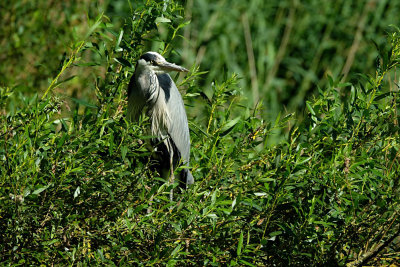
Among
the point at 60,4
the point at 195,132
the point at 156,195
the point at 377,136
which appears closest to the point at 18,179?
the point at 156,195

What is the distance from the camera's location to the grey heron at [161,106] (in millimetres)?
2650

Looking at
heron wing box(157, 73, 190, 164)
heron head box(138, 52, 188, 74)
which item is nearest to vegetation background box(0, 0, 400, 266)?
heron head box(138, 52, 188, 74)

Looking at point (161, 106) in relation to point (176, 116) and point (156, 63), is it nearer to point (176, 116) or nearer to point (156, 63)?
point (176, 116)

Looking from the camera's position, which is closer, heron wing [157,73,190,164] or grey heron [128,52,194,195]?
grey heron [128,52,194,195]

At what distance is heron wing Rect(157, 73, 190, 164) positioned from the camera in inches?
110

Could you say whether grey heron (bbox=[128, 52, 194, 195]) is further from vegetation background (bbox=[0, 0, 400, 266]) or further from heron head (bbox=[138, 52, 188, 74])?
vegetation background (bbox=[0, 0, 400, 266])

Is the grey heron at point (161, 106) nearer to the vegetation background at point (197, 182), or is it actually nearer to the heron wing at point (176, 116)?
the heron wing at point (176, 116)

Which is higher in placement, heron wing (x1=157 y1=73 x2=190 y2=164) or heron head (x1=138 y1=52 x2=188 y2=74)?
heron head (x1=138 y1=52 x2=188 y2=74)

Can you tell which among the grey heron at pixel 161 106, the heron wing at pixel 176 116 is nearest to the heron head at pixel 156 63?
the grey heron at pixel 161 106

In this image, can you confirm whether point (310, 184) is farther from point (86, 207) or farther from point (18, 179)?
point (18, 179)

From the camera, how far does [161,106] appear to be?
2.89 meters

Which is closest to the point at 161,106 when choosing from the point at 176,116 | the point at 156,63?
the point at 176,116

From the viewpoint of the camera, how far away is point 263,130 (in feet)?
7.43

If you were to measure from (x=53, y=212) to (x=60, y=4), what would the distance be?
2976 millimetres
